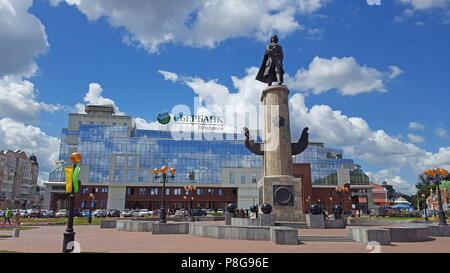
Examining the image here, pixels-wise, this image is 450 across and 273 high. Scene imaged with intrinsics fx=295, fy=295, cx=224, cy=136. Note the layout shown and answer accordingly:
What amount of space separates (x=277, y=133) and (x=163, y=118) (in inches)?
3060

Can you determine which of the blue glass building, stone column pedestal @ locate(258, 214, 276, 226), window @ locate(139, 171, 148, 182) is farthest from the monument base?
window @ locate(139, 171, 148, 182)

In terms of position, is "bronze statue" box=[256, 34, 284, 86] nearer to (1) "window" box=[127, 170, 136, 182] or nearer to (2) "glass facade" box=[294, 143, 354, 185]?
(1) "window" box=[127, 170, 136, 182]

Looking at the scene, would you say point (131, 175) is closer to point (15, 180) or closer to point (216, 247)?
point (15, 180)

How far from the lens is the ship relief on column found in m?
21.5

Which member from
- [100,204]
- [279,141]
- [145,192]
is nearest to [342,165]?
[145,192]

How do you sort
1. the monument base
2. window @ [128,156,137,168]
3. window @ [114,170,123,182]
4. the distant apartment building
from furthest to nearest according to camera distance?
the distant apartment building
window @ [128,156,137,168]
window @ [114,170,123,182]
the monument base

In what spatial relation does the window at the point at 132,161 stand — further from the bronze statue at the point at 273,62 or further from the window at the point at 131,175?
the bronze statue at the point at 273,62

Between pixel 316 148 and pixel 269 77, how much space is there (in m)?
75.4

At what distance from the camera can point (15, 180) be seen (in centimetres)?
9925

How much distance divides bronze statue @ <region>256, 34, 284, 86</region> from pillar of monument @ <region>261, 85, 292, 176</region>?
142cm

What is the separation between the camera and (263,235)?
1457 cm

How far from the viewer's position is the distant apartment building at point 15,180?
8894cm
